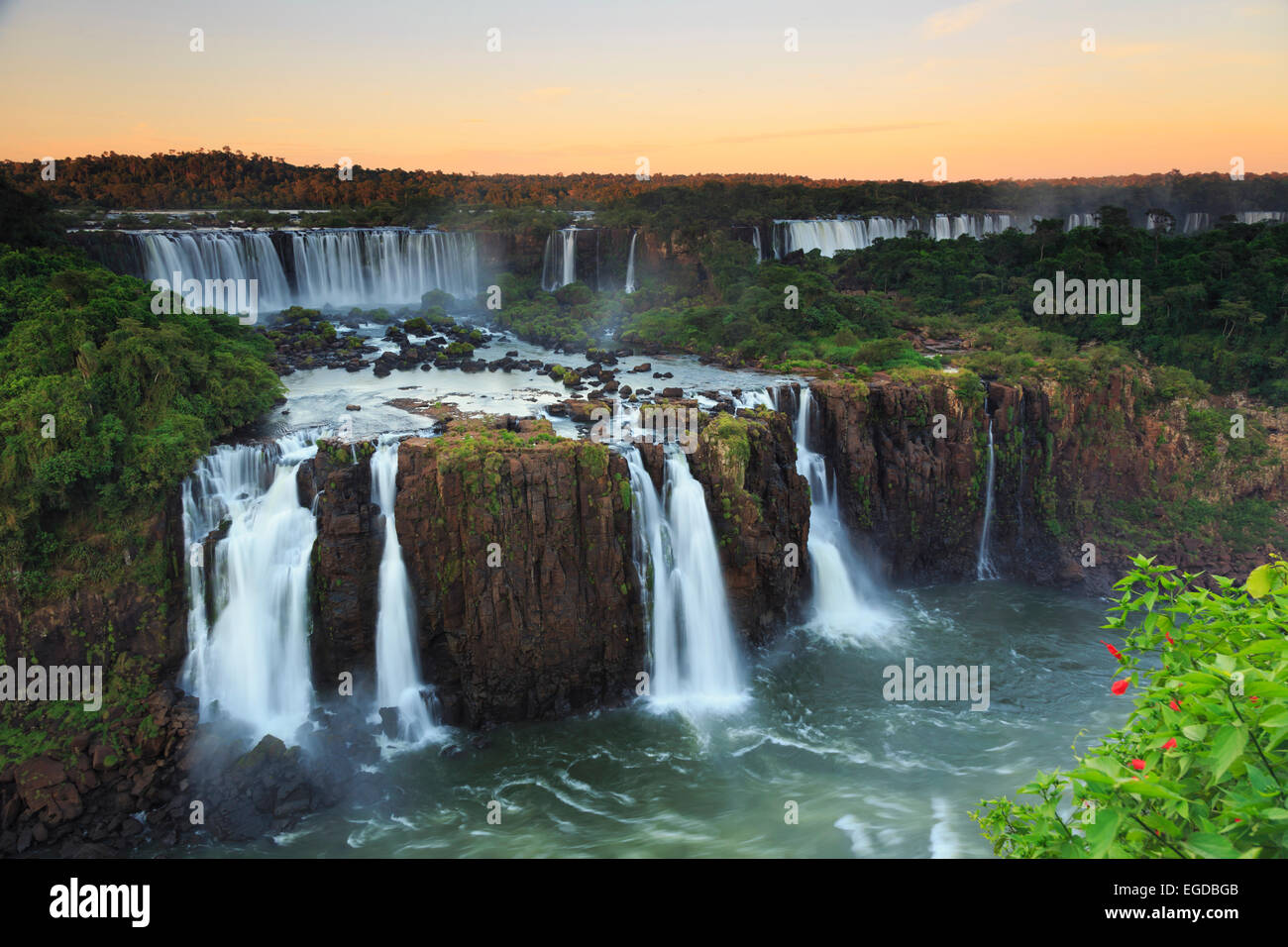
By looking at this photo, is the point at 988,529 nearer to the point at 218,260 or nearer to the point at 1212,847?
the point at 1212,847

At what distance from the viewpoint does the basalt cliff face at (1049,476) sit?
22.0 meters

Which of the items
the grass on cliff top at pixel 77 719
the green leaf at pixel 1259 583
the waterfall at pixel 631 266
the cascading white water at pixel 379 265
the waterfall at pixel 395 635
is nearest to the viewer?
the green leaf at pixel 1259 583

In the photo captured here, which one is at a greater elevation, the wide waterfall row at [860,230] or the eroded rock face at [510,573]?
the wide waterfall row at [860,230]

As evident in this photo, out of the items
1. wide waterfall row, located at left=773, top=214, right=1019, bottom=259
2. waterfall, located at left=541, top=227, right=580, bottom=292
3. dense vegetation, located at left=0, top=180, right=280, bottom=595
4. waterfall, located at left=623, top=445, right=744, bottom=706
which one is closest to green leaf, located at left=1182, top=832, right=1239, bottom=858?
waterfall, located at left=623, top=445, right=744, bottom=706

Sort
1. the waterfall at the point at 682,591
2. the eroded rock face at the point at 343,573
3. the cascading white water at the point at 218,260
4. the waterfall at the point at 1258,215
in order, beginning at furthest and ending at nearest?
the waterfall at the point at 1258,215
the cascading white water at the point at 218,260
the waterfall at the point at 682,591
the eroded rock face at the point at 343,573

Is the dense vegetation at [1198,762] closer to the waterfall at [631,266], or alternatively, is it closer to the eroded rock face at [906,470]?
the eroded rock face at [906,470]

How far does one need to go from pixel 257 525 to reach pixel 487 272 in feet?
87.5

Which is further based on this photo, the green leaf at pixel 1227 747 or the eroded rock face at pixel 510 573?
the eroded rock face at pixel 510 573

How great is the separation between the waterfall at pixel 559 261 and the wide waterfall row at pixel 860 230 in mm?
11068

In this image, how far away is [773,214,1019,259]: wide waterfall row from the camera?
4481 cm

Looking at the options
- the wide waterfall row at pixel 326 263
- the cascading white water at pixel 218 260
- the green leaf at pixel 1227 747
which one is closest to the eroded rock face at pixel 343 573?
the green leaf at pixel 1227 747

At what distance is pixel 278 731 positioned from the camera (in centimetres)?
1533

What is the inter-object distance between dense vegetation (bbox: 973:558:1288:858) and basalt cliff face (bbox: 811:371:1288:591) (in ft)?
59.5

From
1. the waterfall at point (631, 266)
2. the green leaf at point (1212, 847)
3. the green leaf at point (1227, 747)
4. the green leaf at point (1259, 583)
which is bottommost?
the green leaf at point (1212, 847)
